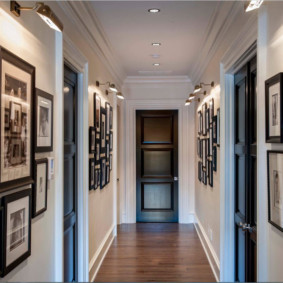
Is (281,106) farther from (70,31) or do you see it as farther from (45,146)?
(70,31)

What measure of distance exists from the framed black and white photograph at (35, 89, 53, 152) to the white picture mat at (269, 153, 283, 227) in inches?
40.5

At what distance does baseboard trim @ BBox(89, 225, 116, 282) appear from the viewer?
8.78 ft

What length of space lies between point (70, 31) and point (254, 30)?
1149 millimetres

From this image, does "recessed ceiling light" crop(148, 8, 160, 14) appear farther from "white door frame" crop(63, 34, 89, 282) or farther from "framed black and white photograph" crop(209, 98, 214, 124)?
"framed black and white photograph" crop(209, 98, 214, 124)

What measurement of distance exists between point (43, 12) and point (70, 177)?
136cm

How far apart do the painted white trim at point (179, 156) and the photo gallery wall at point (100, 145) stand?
102 centimetres

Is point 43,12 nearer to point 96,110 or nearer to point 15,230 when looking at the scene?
point 15,230

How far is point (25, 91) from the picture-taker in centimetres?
121

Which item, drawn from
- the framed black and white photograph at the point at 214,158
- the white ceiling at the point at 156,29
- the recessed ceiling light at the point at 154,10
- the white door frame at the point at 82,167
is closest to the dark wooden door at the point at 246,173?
the framed black and white photograph at the point at 214,158

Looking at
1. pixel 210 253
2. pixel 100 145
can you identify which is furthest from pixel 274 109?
pixel 210 253

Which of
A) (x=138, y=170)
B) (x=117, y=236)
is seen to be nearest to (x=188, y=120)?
(x=138, y=170)

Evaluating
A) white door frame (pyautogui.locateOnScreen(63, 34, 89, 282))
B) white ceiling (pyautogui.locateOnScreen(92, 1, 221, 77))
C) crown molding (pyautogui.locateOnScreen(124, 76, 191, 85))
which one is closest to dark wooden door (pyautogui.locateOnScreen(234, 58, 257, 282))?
white ceiling (pyautogui.locateOnScreen(92, 1, 221, 77))

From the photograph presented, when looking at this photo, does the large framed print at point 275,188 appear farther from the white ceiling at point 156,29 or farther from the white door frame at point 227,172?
the white ceiling at point 156,29

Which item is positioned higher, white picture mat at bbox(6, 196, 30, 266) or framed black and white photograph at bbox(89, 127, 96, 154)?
framed black and white photograph at bbox(89, 127, 96, 154)
